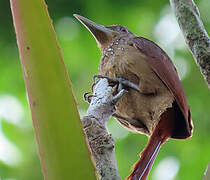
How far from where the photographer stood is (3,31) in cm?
360

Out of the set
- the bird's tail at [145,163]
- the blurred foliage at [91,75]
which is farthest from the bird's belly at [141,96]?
the blurred foliage at [91,75]

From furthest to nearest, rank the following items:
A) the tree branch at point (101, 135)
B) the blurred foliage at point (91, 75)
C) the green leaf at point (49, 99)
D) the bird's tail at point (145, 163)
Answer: the blurred foliage at point (91, 75)
the bird's tail at point (145, 163)
the tree branch at point (101, 135)
the green leaf at point (49, 99)

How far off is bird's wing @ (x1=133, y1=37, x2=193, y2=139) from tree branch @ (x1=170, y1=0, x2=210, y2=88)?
76 centimetres

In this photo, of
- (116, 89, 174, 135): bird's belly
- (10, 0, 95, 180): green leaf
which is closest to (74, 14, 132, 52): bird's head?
(116, 89, 174, 135): bird's belly

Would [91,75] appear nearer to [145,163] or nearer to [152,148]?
[152,148]

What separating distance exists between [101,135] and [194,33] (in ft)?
1.95

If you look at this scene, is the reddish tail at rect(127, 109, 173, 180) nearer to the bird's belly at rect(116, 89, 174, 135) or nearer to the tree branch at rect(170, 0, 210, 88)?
the bird's belly at rect(116, 89, 174, 135)

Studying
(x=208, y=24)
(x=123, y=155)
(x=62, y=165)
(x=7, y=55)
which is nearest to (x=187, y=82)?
(x=208, y=24)

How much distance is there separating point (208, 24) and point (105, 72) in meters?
1.49

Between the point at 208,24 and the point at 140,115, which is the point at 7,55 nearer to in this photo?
the point at 140,115

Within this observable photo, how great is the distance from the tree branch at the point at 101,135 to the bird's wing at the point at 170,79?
806 mm

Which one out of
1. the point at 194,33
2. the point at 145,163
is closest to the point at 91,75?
the point at 145,163

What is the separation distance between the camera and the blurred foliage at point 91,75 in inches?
143

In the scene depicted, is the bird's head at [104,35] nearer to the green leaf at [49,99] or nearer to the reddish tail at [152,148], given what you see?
the reddish tail at [152,148]
